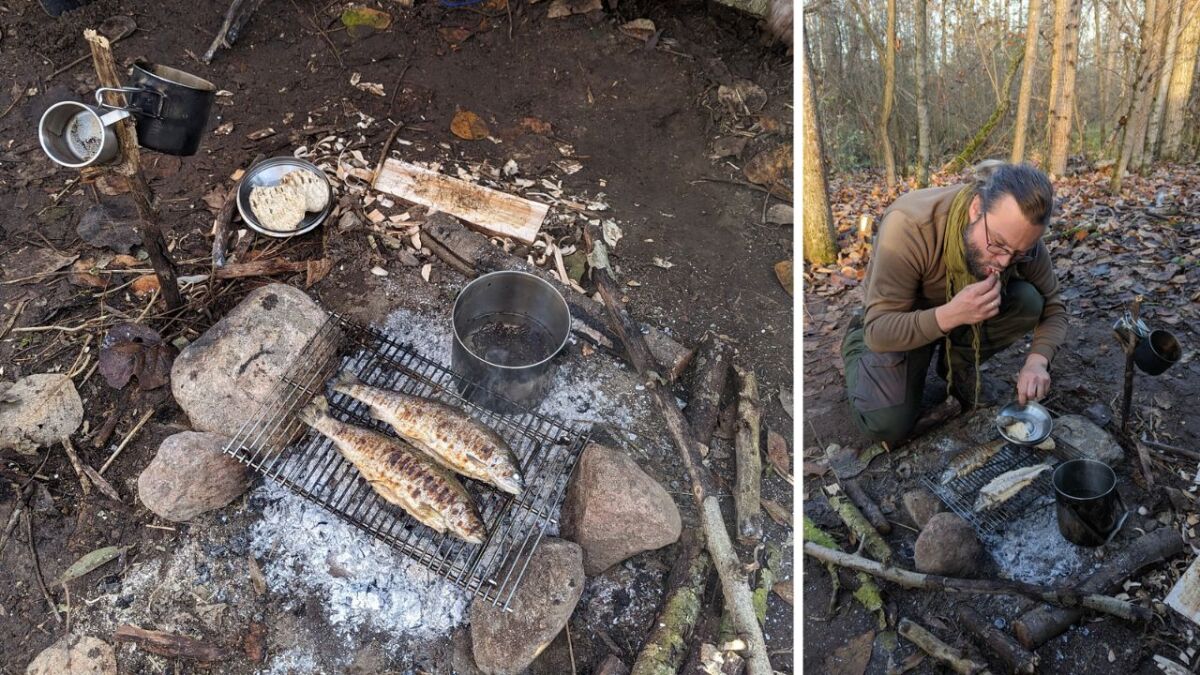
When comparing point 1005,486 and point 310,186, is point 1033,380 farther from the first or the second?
point 310,186

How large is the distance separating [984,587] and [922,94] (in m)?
1.63

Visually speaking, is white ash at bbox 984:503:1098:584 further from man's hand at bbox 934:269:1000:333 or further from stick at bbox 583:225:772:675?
stick at bbox 583:225:772:675

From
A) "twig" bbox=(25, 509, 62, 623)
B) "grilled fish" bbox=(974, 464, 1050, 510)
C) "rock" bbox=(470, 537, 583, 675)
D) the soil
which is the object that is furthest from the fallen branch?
"grilled fish" bbox=(974, 464, 1050, 510)

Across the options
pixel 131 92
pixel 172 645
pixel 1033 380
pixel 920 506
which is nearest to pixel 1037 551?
pixel 920 506

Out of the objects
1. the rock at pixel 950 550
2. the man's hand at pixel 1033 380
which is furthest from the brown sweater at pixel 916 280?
the rock at pixel 950 550

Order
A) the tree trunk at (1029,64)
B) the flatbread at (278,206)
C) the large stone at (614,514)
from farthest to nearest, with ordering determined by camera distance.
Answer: the flatbread at (278,206), the large stone at (614,514), the tree trunk at (1029,64)

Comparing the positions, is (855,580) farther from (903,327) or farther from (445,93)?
(445,93)

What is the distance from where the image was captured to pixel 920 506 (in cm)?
292

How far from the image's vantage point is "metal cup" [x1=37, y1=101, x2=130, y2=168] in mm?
3127

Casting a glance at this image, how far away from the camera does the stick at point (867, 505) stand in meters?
2.86

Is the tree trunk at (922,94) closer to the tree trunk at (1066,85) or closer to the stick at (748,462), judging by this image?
the tree trunk at (1066,85)

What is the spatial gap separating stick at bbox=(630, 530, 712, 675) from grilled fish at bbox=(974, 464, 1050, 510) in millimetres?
1081

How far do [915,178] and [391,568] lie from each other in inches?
99.4

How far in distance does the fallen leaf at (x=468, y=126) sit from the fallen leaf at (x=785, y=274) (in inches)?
79.1
